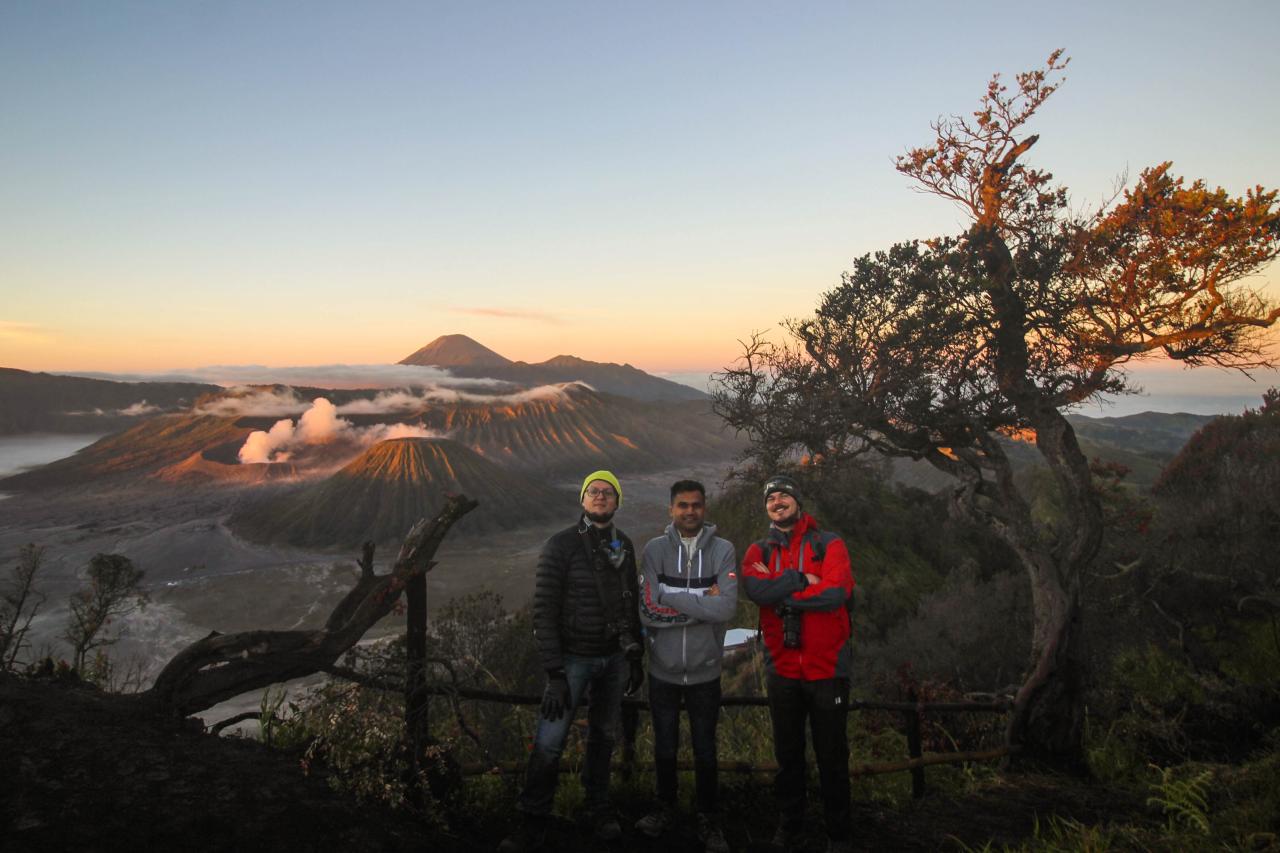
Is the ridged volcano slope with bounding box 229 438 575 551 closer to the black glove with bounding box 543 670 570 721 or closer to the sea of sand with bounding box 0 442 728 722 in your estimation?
the sea of sand with bounding box 0 442 728 722

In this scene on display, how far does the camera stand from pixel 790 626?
3590mm

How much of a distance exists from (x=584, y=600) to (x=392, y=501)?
127m

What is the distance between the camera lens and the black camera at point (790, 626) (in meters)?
3.56

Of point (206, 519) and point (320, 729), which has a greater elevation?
point (320, 729)

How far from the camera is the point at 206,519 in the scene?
12400 centimetres

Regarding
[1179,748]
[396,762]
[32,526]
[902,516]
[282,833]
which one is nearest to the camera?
[282,833]

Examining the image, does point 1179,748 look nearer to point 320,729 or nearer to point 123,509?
point 320,729

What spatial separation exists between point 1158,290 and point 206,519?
147 m

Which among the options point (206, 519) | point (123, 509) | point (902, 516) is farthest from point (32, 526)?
point (902, 516)

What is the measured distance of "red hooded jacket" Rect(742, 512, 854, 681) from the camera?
355cm

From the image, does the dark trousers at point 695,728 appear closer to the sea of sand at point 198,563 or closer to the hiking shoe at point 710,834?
the hiking shoe at point 710,834

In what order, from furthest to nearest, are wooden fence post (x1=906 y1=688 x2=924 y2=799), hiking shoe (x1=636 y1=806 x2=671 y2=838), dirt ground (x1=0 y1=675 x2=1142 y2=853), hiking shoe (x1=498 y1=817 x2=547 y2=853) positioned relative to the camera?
wooden fence post (x1=906 y1=688 x2=924 y2=799) < hiking shoe (x1=636 y1=806 x2=671 y2=838) < hiking shoe (x1=498 y1=817 x2=547 y2=853) < dirt ground (x1=0 y1=675 x2=1142 y2=853)

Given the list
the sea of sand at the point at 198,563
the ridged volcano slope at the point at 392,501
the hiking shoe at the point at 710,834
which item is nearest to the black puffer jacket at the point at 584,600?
the hiking shoe at the point at 710,834

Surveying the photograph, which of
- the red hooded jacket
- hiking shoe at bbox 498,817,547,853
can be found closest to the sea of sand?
hiking shoe at bbox 498,817,547,853
